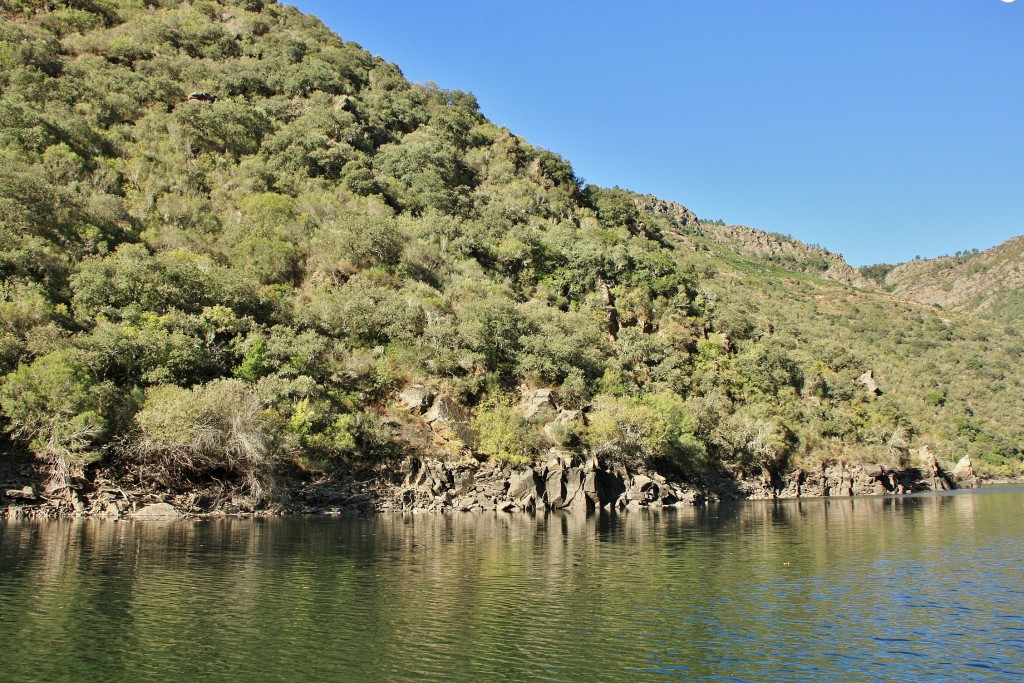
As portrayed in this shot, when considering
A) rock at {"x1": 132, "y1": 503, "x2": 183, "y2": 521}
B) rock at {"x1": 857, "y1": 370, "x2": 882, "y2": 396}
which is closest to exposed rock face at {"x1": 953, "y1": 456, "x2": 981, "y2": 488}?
rock at {"x1": 857, "y1": 370, "x2": 882, "y2": 396}


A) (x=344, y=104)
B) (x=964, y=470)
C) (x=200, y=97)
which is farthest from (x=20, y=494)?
(x=964, y=470)

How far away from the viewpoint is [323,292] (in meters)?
68.2

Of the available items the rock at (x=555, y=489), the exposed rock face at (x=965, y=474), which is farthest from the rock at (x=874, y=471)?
the rock at (x=555, y=489)

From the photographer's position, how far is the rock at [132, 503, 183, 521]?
41.2 m

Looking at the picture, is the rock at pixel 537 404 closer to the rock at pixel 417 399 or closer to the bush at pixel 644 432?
the bush at pixel 644 432

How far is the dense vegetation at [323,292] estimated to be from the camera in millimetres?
46562

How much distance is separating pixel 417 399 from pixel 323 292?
17.0 m

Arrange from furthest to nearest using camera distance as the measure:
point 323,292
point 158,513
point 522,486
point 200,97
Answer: point 200,97 → point 323,292 → point 522,486 → point 158,513

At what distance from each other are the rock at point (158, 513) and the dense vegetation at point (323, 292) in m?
2.38

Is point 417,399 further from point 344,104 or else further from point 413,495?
point 344,104

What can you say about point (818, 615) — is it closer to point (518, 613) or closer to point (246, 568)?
point (518, 613)

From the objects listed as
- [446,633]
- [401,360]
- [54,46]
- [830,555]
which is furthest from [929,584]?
[54,46]

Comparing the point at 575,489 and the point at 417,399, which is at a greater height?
the point at 417,399

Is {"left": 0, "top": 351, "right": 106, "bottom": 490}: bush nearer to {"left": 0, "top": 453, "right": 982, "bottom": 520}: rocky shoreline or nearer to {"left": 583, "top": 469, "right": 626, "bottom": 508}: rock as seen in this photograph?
{"left": 0, "top": 453, "right": 982, "bottom": 520}: rocky shoreline
